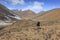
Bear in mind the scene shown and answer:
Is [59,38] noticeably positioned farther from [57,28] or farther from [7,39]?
[7,39]

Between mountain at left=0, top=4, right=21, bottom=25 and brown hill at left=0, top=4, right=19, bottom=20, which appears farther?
brown hill at left=0, top=4, right=19, bottom=20

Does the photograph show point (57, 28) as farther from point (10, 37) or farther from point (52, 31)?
point (10, 37)

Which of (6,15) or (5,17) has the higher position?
(6,15)

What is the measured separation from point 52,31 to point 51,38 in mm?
918

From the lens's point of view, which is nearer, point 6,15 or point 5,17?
point 5,17

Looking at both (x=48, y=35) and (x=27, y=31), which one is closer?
(x=48, y=35)

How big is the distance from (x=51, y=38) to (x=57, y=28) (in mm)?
1703

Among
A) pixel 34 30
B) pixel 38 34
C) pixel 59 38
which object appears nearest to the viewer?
pixel 59 38

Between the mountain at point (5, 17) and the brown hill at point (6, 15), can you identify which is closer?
the mountain at point (5, 17)

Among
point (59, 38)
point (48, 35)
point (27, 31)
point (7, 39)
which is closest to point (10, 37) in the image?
point (7, 39)

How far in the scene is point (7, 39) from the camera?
11.6 meters

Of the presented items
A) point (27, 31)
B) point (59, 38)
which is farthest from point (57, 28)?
point (27, 31)

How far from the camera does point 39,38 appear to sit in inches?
431

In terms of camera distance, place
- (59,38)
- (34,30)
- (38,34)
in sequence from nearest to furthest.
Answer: (59,38), (38,34), (34,30)
